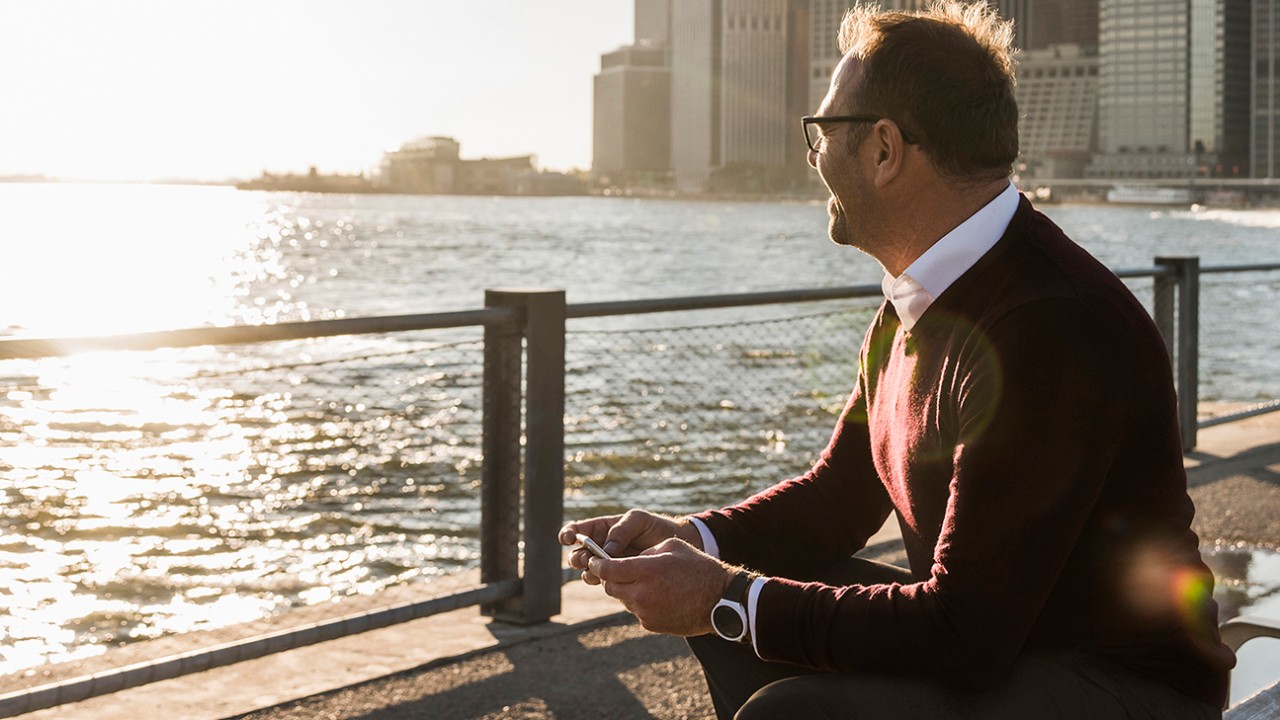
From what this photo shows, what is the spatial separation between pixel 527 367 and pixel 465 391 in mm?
12652

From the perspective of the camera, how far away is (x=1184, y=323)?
7.45m

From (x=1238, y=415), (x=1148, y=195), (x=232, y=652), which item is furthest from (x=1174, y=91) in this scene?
(x=232, y=652)

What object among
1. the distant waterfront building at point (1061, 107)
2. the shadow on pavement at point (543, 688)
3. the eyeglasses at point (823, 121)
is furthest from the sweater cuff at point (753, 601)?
the distant waterfront building at point (1061, 107)

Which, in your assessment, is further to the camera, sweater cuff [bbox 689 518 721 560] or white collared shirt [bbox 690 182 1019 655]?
sweater cuff [bbox 689 518 721 560]

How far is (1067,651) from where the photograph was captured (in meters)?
1.85

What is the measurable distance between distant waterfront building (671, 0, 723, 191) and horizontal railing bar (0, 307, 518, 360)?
175 meters

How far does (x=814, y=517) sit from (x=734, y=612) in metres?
0.52

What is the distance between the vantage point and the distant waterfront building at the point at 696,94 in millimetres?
179250

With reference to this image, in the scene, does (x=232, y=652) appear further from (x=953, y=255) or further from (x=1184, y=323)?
(x=1184, y=323)

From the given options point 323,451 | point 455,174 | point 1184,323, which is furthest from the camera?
point 455,174

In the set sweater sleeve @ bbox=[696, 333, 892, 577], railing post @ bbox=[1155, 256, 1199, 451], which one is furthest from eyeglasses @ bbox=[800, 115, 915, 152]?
railing post @ bbox=[1155, 256, 1199, 451]

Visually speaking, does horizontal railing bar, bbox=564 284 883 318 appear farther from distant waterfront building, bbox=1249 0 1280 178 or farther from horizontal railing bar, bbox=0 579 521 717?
distant waterfront building, bbox=1249 0 1280 178

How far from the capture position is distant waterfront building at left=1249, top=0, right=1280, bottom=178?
157625 mm

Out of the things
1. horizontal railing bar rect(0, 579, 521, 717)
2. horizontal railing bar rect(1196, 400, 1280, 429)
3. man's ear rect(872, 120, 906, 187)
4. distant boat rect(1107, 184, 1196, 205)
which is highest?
distant boat rect(1107, 184, 1196, 205)
